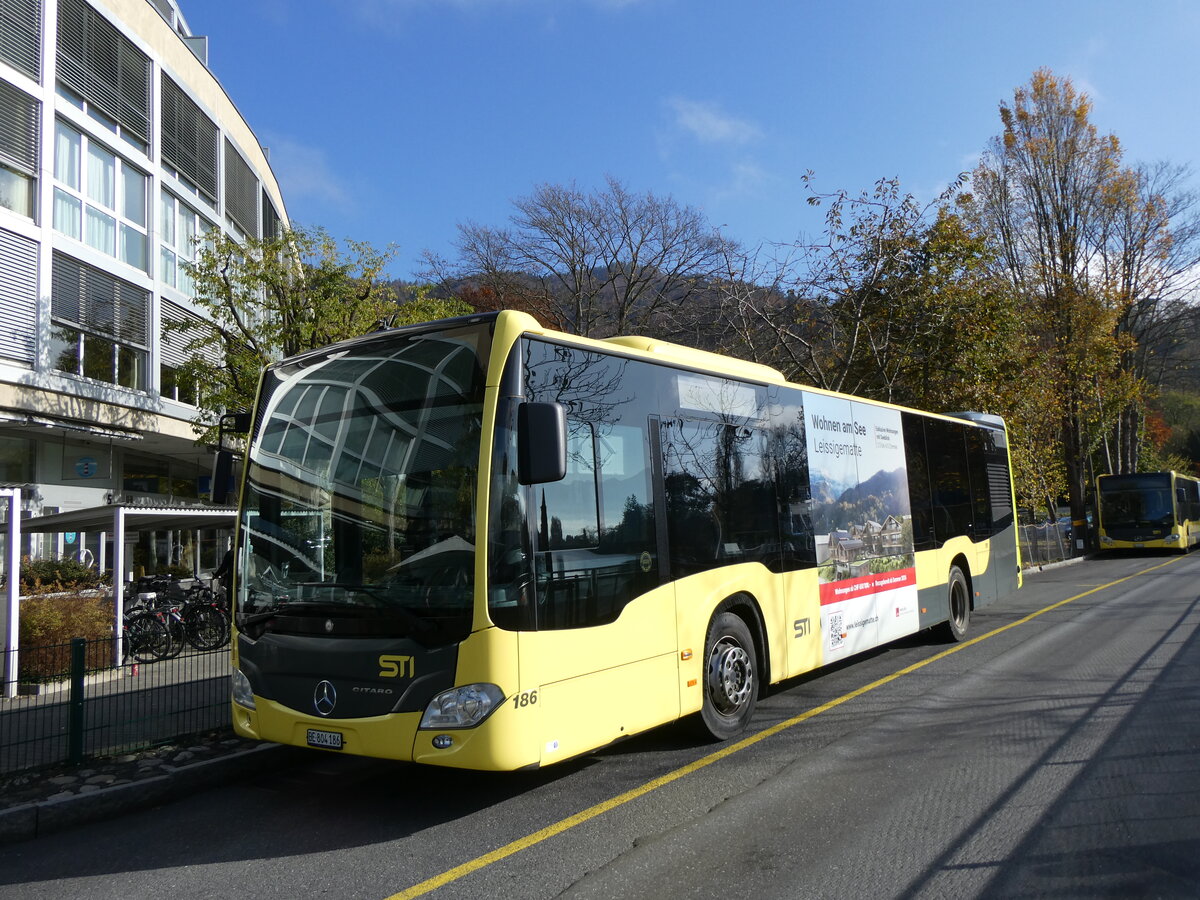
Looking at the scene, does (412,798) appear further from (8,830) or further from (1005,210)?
(1005,210)

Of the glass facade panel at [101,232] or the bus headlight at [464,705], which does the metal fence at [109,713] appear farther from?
the glass facade panel at [101,232]


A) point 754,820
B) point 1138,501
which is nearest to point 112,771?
point 754,820

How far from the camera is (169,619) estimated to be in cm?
1384

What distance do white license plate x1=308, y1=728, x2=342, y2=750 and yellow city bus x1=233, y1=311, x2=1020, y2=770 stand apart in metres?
0.02

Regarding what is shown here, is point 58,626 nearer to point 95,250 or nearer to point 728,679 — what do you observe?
point 728,679

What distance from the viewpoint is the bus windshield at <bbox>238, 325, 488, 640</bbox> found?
5.14 m

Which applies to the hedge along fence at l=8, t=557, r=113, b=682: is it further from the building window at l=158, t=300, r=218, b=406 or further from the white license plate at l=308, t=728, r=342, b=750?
the building window at l=158, t=300, r=218, b=406

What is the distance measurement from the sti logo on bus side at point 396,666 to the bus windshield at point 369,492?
0.49ft

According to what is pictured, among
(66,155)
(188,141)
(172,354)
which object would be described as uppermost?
(188,141)

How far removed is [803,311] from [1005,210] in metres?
17.9

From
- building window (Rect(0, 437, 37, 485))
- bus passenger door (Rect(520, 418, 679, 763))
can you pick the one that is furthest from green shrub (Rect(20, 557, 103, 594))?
bus passenger door (Rect(520, 418, 679, 763))

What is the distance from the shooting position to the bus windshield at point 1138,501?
31.5 meters

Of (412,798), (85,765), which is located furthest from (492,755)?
(85,765)

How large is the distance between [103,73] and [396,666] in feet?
66.9
